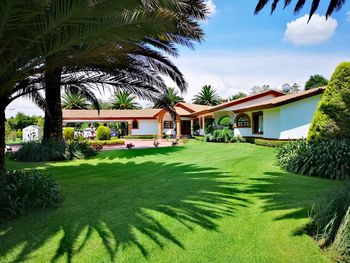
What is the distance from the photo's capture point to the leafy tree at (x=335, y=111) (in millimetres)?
11109

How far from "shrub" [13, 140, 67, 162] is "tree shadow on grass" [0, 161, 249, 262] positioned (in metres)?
5.11

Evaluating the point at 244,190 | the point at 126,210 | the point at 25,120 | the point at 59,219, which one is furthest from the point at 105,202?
the point at 25,120

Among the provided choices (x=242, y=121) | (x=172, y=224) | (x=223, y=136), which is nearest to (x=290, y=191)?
(x=172, y=224)

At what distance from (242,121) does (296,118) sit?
7153 millimetres

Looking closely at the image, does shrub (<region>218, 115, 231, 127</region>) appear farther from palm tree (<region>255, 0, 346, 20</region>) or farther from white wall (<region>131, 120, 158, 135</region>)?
white wall (<region>131, 120, 158, 135</region>)

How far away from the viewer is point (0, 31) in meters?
4.72

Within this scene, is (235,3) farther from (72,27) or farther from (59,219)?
(59,219)

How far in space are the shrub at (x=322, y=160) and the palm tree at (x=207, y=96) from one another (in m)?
45.5

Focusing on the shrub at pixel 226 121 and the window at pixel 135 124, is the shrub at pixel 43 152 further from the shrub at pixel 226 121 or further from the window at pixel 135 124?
the window at pixel 135 124

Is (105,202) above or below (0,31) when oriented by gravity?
below

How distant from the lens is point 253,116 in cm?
2459

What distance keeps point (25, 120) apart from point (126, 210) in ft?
163

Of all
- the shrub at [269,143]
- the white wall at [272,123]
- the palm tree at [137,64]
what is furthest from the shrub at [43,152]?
the white wall at [272,123]

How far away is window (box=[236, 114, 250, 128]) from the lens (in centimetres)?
2565
